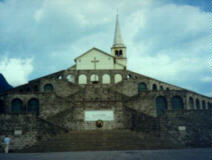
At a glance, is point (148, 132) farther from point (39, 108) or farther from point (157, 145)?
point (39, 108)

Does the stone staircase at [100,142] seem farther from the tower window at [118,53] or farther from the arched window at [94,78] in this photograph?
→ the tower window at [118,53]

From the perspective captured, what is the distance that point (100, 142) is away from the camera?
20.5 metres

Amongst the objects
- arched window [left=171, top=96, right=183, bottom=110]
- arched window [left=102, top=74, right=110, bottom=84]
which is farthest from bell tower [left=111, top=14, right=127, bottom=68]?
arched window [left=171, top=96, right=183, bottom=110]

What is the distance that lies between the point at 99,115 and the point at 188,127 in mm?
9409

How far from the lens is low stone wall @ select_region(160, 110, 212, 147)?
878 inches

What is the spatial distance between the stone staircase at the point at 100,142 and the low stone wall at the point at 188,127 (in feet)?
5.94

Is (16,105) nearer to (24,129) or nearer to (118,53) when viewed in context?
(24,129)

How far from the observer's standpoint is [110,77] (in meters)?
42.9

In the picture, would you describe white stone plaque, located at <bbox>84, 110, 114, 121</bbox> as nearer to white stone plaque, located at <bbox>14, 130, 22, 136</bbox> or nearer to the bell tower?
white stone plaque, located at <bbox>14, 130, 22, 136</bbox>

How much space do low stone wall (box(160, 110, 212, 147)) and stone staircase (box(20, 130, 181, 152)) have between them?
5.94 ft

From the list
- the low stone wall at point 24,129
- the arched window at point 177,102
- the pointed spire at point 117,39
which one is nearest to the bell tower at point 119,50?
the pointed spire at point 117,39

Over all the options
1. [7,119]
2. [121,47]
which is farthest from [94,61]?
[7,119]

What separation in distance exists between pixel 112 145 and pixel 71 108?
8306 millimetres

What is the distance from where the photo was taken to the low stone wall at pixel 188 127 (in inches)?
878
